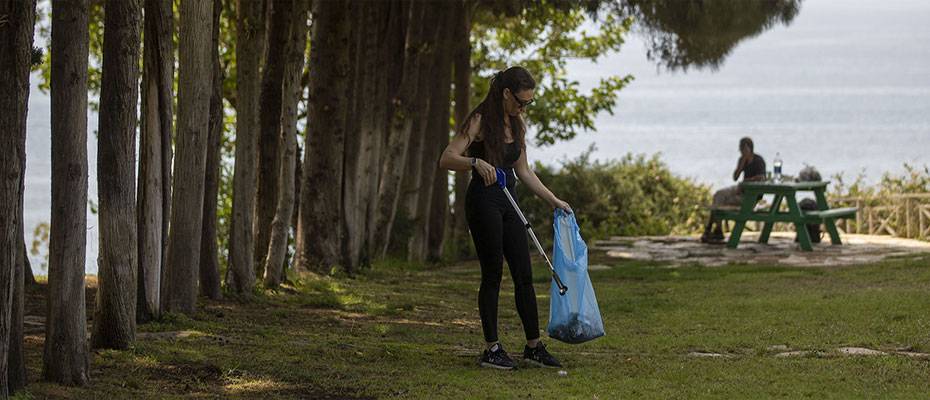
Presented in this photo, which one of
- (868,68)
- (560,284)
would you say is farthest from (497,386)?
(868,68)

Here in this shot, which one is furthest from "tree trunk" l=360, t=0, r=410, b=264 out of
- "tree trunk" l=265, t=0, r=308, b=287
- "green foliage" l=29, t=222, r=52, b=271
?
"green foliage" l=29, t=222, r=52, b=271

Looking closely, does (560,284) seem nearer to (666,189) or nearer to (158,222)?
(158,222)

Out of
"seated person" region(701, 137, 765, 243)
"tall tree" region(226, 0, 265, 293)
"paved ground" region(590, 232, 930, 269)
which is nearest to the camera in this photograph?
"tall tree" region(226, 0, 265, 293)

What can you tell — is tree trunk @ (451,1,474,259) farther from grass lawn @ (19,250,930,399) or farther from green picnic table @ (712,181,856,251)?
grass lawn @ (19,250,930,399)

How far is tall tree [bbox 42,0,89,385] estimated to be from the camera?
6711 mm

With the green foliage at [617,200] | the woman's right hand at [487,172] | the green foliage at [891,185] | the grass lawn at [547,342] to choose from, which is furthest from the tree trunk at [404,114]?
the woman's right hand at [487,172]

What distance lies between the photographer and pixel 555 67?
27172mm

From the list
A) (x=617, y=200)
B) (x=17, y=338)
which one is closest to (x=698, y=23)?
(x=617, y=200)

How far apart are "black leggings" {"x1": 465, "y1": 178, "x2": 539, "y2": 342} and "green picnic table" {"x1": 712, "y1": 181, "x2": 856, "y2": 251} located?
969cm

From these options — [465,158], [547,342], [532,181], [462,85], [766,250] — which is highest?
[462,85]

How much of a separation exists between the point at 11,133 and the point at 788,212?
12606 mm

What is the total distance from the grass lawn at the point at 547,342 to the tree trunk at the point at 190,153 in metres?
0.30

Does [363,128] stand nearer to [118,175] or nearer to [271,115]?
[271,115]

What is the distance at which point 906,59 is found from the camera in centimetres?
9200
